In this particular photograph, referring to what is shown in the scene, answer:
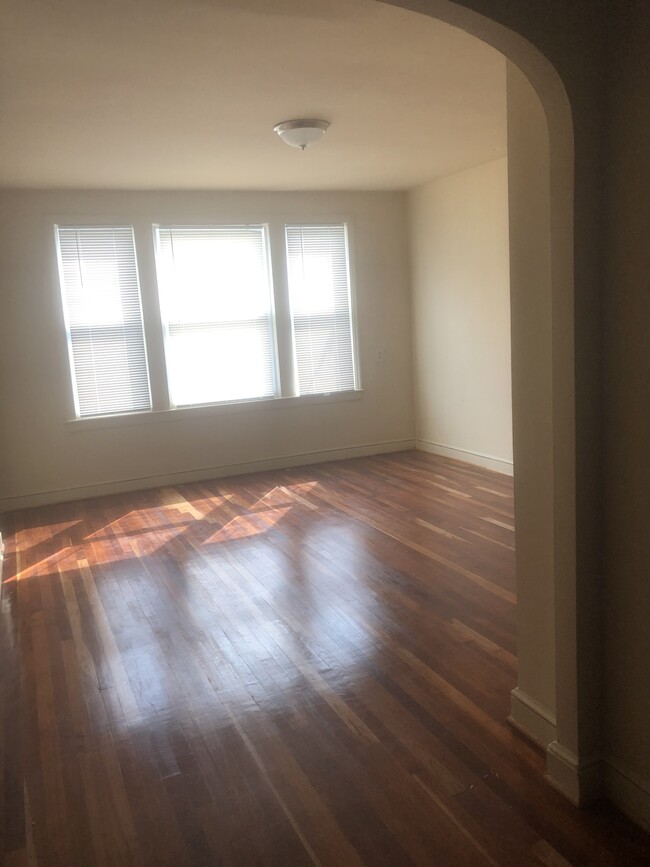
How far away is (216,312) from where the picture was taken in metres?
6.24

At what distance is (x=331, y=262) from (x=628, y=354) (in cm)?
515

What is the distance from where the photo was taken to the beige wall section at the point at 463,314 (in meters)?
5.69

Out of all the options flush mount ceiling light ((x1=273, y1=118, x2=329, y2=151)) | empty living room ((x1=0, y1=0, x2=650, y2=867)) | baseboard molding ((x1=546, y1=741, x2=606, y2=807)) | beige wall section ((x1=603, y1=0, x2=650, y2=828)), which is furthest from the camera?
flush mount ceiling light ((x1=273, y1=118, x2=329, y2=151))

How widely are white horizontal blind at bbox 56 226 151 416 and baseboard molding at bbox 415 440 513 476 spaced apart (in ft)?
9.54

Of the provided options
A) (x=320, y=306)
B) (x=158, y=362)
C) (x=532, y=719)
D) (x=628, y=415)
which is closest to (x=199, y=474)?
(x=158, y=362)

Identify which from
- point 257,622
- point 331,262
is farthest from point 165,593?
point 331,262

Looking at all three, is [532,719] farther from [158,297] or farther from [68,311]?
[68,311]

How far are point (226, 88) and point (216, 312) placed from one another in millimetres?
3057

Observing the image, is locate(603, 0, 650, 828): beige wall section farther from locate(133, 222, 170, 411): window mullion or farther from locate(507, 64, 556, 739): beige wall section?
locate(133, 222, 170, 411): window mullion

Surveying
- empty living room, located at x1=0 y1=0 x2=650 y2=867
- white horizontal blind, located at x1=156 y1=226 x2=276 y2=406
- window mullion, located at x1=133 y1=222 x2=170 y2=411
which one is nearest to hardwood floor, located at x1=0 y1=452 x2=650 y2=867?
empty living room, located at x1=0 y1=0 x2=650 y2=867

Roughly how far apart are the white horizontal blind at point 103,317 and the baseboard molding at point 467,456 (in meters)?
2.91

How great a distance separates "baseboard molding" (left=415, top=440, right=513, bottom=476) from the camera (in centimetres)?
593

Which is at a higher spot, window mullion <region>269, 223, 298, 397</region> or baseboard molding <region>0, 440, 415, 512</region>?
window mullion <region>269, 223, 298, 397</region>

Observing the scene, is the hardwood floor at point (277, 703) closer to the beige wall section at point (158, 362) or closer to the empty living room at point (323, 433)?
the empty living room at point (323, 433)
